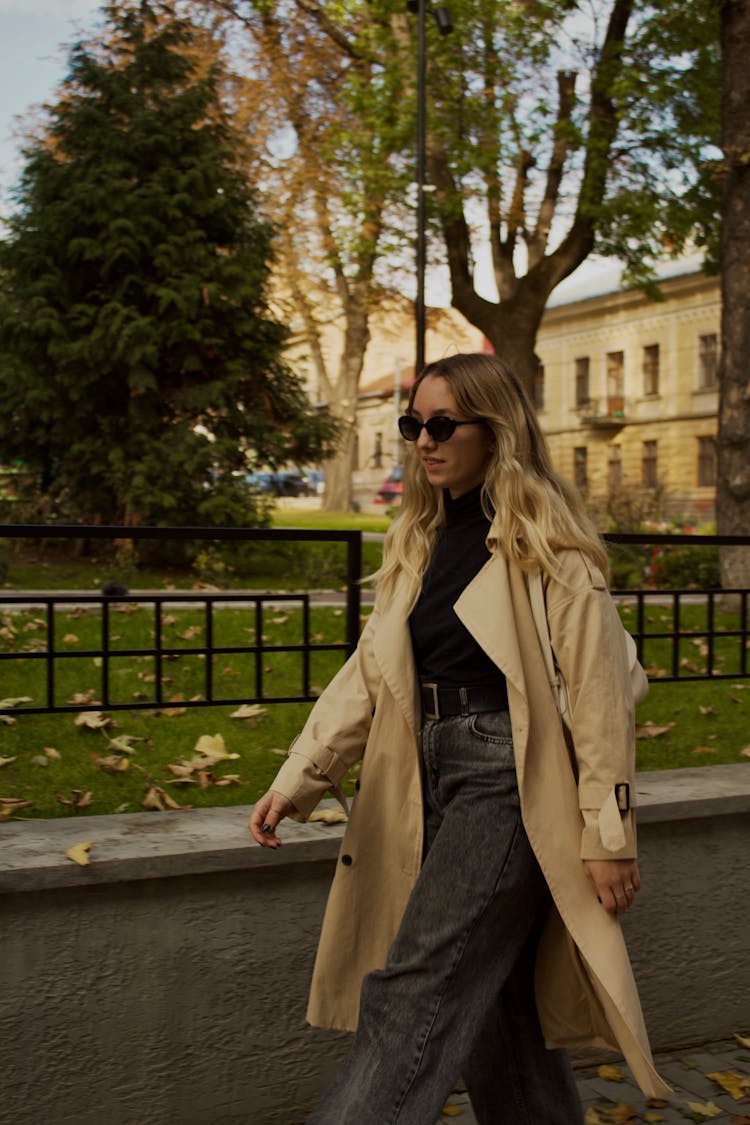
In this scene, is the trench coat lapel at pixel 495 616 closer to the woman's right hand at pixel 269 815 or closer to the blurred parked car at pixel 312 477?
the woman's right hand at pixel 269 815

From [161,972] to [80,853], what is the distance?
40 cm

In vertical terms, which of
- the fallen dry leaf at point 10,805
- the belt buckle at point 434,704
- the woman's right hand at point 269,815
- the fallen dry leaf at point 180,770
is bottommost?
the fallen dry leaf at point 10,805

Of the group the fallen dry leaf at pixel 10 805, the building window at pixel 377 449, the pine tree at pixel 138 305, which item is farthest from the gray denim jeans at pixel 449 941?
the building window at pixel 377 449

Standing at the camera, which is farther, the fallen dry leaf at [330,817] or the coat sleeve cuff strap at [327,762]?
the fallen dry leaf at [330,817]

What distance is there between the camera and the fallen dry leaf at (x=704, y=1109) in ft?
11.7

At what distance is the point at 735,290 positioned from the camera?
471 inches

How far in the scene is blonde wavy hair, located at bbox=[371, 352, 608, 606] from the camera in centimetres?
256

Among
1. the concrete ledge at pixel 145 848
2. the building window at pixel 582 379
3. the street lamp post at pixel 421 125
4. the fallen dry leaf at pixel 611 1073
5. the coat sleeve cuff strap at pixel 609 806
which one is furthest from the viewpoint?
the building window at pixel 582 379

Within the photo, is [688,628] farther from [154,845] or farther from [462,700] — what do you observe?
[462,700]

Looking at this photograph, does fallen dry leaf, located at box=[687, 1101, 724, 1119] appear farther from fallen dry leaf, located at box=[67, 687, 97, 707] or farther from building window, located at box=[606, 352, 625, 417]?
building window, located at box=[606, 352, 625, 417]

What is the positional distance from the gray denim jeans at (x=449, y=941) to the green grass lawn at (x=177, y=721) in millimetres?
1621

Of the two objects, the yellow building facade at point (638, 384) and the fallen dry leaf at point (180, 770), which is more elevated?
the yellow building facade at point (638, 384)

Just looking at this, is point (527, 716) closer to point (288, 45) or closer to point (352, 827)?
point (352, 827)

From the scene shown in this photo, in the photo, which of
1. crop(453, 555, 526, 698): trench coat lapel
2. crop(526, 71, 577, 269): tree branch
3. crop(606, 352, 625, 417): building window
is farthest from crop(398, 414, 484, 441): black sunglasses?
crop(606, 352, 625, 417): building window
